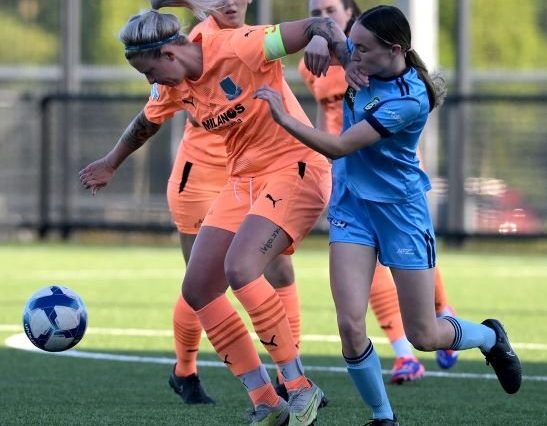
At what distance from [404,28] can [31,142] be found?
14.4m

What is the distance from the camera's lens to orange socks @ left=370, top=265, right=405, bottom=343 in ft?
25.3

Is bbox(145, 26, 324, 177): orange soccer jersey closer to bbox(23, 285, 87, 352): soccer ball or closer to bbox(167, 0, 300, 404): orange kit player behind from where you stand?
bbox(167, 0, 300, 404): orange kit player behind

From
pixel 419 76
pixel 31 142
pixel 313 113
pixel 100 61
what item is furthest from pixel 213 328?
pixel 100 61

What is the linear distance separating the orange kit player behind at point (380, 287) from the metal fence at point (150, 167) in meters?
9.37

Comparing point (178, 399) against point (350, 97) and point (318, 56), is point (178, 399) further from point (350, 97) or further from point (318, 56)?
point (318, 56)

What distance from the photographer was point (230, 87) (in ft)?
19.8

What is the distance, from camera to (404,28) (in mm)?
5605

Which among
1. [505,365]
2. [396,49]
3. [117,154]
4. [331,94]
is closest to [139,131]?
[117,154]

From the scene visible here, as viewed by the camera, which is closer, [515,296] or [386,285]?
[386,285]

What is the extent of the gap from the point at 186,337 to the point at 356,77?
1912 millimetres

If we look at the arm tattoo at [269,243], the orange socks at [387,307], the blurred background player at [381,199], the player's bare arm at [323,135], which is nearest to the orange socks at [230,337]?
the arm tattoo at [269,243]

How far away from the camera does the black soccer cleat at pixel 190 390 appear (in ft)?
22.3

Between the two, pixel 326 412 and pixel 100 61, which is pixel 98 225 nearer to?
pixel 100 61

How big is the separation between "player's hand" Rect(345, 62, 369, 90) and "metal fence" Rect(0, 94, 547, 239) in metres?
11.6
